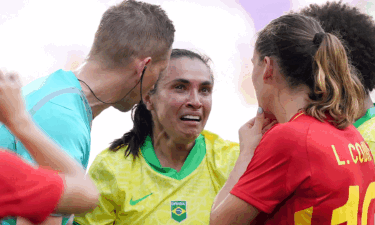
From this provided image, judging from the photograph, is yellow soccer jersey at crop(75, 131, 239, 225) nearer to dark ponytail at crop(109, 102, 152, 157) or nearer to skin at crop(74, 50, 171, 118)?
dark ponytail at crop(109, 102, 152, 157)

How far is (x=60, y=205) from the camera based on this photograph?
1287mm

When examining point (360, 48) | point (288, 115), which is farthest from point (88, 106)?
point (360, 48)

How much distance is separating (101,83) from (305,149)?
125 cm

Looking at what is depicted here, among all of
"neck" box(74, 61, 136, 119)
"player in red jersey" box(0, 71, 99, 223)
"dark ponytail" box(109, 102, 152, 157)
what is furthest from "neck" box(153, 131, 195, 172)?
"player in red jersey" box(0, 71, 99, 223)

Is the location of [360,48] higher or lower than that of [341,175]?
higher

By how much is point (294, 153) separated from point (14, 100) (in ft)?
4.03

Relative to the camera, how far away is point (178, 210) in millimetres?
2939

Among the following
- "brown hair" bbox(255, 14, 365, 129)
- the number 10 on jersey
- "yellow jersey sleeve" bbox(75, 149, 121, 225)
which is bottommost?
"yellow jersey sleeve" bbox(75, 149, 121, 225)

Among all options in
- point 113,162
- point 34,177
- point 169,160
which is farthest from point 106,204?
point 34,177

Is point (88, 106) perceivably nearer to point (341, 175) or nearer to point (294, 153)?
point (294, 153)

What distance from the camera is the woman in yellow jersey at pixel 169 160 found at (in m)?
2.94

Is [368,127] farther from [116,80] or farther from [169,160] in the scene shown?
[116,80]

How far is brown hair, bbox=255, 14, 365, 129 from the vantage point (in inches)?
82.4

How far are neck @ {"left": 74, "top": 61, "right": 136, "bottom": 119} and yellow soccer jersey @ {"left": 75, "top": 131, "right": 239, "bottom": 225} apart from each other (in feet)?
2.08
